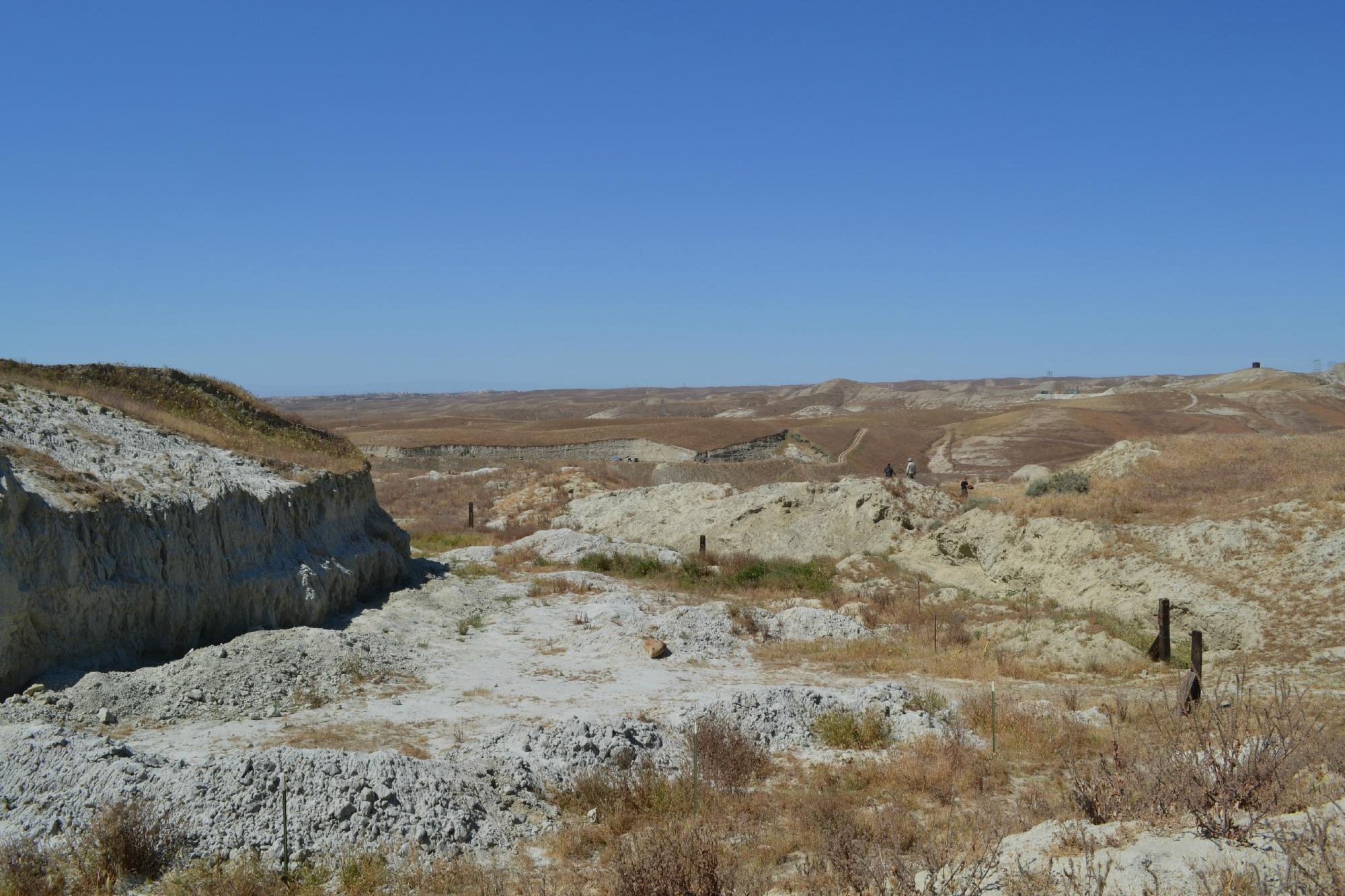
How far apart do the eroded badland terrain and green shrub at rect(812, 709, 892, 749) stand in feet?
0.18

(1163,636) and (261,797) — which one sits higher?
(261,797)

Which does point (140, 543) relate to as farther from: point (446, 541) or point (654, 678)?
point (446, 541)

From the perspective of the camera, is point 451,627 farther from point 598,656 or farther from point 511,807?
point 511,807

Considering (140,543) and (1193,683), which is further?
(140,543)

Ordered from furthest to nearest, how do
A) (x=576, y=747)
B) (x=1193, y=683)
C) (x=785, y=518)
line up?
(x=785, y=518)
(x=1193, y=683)
(x=576, y=747)

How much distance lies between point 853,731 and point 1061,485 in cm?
1889

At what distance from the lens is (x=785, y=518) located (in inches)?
1259

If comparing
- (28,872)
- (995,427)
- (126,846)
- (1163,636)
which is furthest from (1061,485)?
(995,427)

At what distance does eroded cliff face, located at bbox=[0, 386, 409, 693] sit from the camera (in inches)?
502

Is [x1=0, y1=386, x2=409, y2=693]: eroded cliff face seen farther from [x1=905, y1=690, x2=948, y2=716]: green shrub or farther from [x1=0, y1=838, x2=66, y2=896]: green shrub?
[x1=905, y1=690, x2=948, y2=716]: green shrub

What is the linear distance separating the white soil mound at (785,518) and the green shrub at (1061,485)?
308 centimetres

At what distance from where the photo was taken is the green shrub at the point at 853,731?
457 inches

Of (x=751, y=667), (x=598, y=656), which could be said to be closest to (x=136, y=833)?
(x=598, y=656)

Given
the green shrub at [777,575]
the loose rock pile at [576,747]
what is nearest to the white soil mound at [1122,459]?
the green shrub at [777,575]
